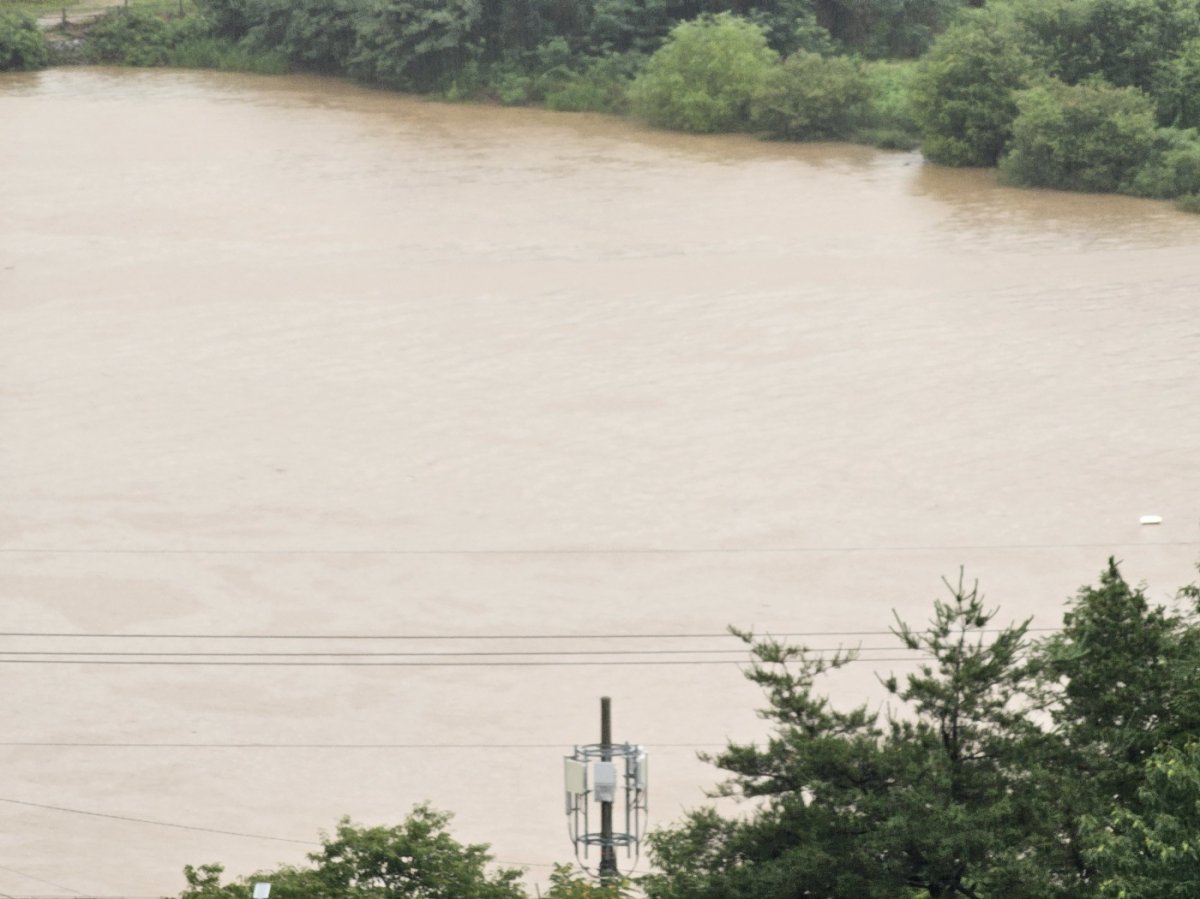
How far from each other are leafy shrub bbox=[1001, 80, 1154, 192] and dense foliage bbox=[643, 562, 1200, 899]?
23570 mm

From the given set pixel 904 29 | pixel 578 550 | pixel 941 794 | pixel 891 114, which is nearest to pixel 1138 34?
pixel 891 114

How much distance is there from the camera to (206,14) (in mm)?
A: 46469

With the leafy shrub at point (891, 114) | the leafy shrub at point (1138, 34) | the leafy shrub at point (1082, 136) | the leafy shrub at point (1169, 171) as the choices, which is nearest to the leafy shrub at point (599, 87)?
the leafy shrub at point (891, 114)

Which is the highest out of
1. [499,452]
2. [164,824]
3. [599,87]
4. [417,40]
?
[417,40]

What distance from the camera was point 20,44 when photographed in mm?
44875

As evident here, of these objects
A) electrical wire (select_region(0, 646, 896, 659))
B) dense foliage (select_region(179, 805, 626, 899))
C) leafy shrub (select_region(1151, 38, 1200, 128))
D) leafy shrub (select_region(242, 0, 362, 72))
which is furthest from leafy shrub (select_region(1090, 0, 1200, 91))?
dense foliage (select_region(179, 805, 626, 899))

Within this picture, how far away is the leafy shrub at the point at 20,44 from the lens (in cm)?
4475

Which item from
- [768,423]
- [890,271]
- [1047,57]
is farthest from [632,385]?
[1047,57]

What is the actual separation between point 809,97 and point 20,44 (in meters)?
18.3

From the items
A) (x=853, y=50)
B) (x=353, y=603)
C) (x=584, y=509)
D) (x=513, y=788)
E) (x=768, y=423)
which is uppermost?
(x=853, y=50)

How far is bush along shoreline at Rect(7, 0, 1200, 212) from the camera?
33.6m

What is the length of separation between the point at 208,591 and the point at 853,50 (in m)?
27.8

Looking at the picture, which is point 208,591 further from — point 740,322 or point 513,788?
point 740,322

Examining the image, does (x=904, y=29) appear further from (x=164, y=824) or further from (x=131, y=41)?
(x=164, y=824)
